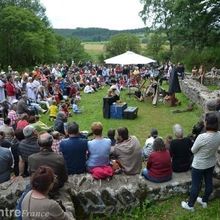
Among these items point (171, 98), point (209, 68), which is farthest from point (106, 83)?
point (171, 98)

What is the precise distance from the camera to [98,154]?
761 cm

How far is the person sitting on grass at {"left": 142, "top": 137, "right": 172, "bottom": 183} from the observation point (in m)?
7.41

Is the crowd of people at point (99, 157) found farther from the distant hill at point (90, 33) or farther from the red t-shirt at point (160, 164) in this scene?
the distant hill at point (90, 33)

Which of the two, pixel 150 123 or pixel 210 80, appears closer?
pixel 150 123

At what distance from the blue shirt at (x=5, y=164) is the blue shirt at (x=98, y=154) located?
1.41m

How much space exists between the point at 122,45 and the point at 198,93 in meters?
75.2

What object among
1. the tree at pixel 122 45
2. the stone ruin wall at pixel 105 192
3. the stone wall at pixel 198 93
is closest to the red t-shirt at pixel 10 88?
the stone wall at pixel 198 93

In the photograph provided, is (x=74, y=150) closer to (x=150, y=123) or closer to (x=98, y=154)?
(x=98, y=154)

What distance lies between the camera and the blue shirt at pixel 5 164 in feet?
24.2

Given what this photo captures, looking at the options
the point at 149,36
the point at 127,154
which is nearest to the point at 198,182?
the point at 127,154

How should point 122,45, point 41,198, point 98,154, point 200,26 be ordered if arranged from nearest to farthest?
point 41,198, point 98,154, point 200,26, point 122,45

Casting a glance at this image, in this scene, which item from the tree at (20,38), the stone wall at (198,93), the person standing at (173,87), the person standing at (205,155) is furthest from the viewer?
the tree at (20,38)

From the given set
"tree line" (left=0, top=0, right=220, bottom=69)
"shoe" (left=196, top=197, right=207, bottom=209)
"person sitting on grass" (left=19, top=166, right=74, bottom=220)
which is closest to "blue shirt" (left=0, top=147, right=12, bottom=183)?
"person sitting on grass" (left=19, top=166, right=74, bottom=220)

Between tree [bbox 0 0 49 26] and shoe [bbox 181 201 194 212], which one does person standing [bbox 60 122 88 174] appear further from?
tree [bbox 0 0 49 26]
